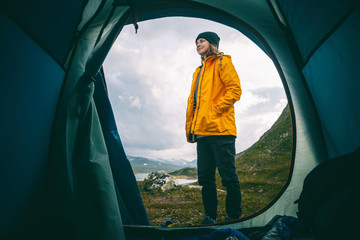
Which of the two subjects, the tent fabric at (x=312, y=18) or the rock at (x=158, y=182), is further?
the rock at (x=158, y=182)

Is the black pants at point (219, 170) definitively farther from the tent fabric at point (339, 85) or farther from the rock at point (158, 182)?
the rock at point (158, 182)

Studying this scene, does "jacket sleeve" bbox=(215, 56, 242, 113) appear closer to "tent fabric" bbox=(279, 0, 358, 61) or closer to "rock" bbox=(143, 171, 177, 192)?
"tent fabric" bbox=(279, 0, 358, 61)

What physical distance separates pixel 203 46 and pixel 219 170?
1516 millimetres

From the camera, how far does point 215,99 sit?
2.19 metres

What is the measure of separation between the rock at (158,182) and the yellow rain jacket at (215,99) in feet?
19.7

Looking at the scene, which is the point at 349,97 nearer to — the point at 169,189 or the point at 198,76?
the point at 198,76

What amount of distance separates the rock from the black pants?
19.0ft

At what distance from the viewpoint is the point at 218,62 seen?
2.24 meters

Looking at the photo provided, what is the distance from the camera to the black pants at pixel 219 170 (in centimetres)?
185

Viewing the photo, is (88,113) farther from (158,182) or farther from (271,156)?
(271,156)

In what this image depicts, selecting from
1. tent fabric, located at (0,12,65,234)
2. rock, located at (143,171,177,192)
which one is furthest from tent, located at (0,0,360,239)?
rock, located at (143,171,177,192)

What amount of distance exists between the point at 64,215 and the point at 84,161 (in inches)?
14.8

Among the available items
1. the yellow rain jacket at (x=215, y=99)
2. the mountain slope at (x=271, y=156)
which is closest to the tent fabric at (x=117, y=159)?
the yellow rain jacket at (x=215, y=99)

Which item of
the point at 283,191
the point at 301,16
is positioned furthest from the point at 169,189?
the point at 301,16
